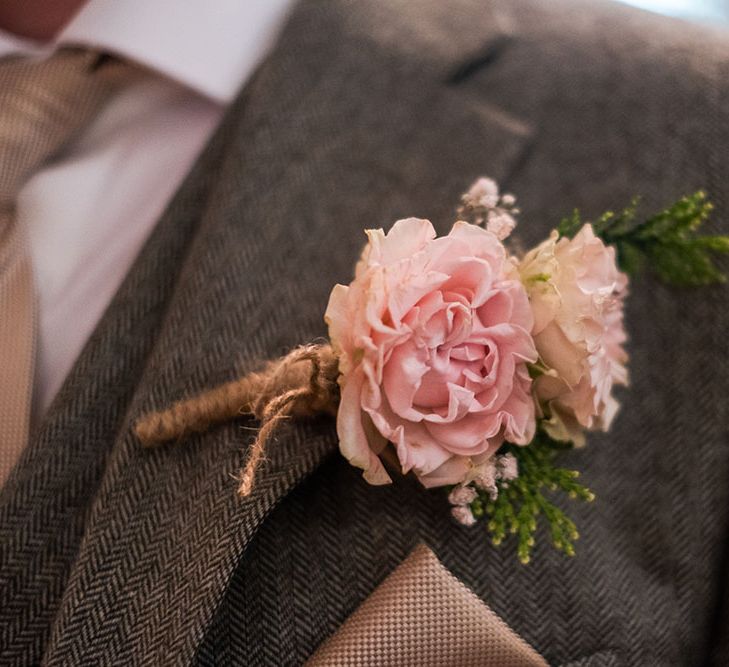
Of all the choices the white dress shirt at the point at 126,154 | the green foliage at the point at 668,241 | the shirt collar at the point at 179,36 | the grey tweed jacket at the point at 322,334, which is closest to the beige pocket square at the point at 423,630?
the grey tweed jacket at the point at 322,334

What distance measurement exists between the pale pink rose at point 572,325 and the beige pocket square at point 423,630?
14 cm

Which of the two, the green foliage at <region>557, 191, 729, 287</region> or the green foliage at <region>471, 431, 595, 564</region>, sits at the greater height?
the green foliage at <region>557, 191, 729, 287</region>

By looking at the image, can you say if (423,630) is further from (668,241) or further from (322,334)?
(668,241)

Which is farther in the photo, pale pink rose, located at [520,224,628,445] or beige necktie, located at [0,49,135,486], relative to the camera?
beige necktie, located at [0,49,135,486]

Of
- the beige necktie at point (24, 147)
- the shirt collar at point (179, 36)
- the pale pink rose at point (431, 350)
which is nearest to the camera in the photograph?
the pale pink rose at point (431, 350)

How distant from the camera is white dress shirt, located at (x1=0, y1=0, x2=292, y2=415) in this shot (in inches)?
28.9

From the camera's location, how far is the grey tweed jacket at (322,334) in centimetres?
54

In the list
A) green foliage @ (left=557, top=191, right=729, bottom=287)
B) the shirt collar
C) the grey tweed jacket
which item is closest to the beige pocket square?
the grey tweed jacket

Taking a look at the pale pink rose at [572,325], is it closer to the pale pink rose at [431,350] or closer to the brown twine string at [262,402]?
the pale pink rose at [431,350]

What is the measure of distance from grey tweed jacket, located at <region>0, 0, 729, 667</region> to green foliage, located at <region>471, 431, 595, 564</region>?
0.10 meters

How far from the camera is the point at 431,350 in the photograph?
16.6 inches

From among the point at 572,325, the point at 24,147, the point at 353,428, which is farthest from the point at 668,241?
the point at 24,147

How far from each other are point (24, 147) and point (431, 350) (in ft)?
1.83

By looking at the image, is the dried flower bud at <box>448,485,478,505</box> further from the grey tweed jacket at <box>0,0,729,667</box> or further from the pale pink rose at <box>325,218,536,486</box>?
the grey tweed jacket at <box>0,0,729,667</box>
